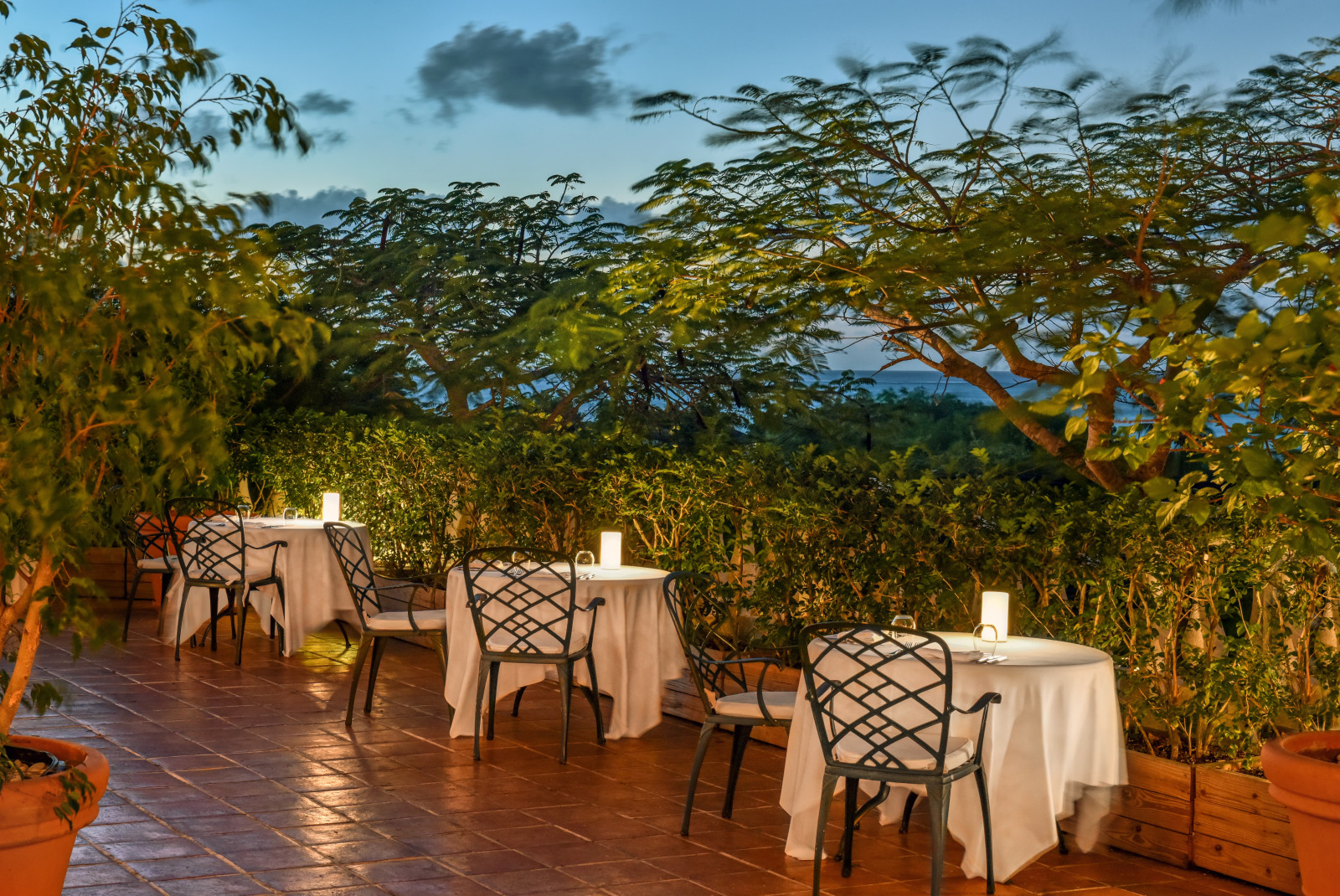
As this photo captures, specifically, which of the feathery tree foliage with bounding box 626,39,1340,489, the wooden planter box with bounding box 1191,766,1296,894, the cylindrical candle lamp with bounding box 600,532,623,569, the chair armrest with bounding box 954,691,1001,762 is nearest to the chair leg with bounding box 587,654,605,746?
the cylindrical candle lamp with bounding box 600,532,623,569

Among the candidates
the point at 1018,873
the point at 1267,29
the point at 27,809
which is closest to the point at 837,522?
the point at 1018,873

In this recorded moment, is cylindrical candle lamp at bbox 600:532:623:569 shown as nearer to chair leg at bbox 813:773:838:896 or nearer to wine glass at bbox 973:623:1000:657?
wine glass at bbox 973:623:1000:657

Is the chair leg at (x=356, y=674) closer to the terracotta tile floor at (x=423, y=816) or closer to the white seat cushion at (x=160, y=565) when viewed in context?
the terracotta tile floor at (x=423, y=816)

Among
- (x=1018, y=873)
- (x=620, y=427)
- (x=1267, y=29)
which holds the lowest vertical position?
(x=1018, y=873)

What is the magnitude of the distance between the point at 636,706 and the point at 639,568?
73 cm

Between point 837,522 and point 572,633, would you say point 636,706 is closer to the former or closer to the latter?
point 572,633

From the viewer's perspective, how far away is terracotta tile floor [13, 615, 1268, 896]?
408cm

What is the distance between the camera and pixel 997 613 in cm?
442

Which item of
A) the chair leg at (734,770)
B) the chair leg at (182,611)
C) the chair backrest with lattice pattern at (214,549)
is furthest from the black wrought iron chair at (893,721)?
the chair leg at (182,611)

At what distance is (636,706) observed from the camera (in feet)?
20.0

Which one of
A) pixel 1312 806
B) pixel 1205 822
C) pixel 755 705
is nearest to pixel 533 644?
pixel 755 705

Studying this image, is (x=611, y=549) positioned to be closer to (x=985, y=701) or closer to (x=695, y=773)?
(x=695, y=773)

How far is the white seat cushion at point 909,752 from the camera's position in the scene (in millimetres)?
3885

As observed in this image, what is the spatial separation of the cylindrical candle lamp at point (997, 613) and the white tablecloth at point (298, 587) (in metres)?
4.93
